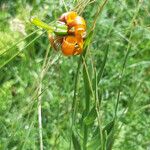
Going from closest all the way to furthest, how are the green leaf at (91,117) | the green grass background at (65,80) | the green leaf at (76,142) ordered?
the green leaf at (91,117), the green leaf at (76,142), the green grass background at (65,80)

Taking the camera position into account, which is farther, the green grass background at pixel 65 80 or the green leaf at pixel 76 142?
the green grass background at pixel 65 80

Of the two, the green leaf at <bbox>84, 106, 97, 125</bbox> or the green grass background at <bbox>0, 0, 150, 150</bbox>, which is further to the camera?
the green grass background at <bbox>0, 0, 150, 150</bbox>

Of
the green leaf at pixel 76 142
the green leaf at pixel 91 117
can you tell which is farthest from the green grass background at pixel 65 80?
the green leaf at pixel 91 117

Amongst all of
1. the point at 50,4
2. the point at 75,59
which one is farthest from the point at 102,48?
the point at 50,4

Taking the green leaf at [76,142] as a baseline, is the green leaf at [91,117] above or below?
above

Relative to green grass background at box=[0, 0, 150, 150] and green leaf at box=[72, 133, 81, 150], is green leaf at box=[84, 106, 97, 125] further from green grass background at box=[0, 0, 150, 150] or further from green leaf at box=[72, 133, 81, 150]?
green grass background at box=[0, 0, 150, 150]

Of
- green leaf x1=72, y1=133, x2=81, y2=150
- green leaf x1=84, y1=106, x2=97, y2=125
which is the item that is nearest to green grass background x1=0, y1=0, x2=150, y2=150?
green leaf x1=72, y1=133, x2=81, y2=150

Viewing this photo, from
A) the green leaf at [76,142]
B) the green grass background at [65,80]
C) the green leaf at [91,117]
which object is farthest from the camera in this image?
the green grass background at [65,80]

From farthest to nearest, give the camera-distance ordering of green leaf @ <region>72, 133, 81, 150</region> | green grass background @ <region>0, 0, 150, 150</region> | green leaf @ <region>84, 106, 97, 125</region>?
green grass background @ <region>0, 0, 150, 150</region>, green leaf @ <region>72, 133, 81, 150</region>, green leaf @ <region>84, 106, 97, 125</region>

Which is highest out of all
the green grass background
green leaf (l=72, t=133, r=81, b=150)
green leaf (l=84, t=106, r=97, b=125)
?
green leaf (l=84, t=106, r=97, b=125)

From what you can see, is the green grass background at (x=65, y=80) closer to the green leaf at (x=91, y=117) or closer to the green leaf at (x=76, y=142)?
the green leaf at (x=76, y=142)

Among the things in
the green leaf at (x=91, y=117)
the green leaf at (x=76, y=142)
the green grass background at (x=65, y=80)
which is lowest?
the green grass background at (x=65, y=80)
